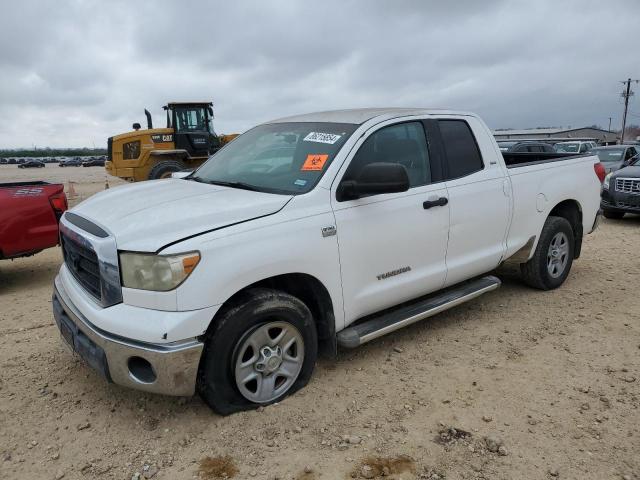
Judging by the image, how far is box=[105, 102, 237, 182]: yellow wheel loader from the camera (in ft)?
47.4

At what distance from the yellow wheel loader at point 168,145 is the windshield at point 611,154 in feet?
38.5

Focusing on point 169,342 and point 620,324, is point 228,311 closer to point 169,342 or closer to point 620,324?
point 169,342

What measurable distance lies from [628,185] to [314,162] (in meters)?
9.05

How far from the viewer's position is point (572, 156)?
5539 mm

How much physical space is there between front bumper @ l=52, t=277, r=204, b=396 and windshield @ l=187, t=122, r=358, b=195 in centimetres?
122

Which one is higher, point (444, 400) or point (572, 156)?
point (572, 156)

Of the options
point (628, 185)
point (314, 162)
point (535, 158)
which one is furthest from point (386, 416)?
point (628, 185)

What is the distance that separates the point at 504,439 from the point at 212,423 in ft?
5.60

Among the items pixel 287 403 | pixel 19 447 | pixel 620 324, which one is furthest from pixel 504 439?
pixel 19 447

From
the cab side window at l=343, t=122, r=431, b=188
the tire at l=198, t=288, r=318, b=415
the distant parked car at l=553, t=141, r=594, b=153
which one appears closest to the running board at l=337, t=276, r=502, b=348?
the tire at l=198, t=288, r=318, b=415

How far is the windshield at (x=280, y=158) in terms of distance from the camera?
3426 mm

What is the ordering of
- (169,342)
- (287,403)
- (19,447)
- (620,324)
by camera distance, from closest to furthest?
(169,342) < (19,447) < (287,403) < (620,324)

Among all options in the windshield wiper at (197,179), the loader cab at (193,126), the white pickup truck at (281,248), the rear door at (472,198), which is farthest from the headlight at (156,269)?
the loader cab at (193,126)

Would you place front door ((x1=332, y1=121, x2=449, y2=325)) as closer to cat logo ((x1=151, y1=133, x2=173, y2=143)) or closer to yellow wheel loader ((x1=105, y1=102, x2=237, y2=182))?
yellow wheel loader ((x1=105, y1=102, x2=237, y2=182))
